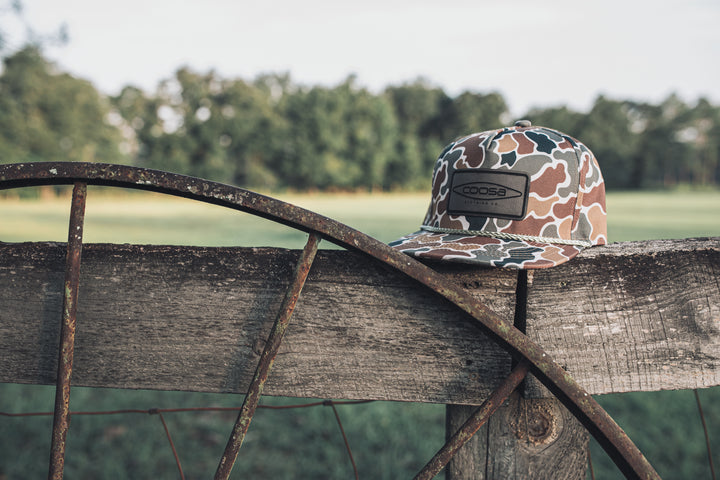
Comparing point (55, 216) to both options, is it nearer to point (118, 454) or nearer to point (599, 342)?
point (118, 454)

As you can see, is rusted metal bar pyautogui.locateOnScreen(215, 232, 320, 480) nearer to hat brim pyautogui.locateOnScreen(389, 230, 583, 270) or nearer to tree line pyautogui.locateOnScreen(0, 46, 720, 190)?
hat brim pyautogui.locateOnScreen(389, 230, 583, 270)

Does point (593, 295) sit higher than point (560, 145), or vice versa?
point (560, 145)

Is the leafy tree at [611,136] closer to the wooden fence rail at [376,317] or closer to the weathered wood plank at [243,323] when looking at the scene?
the wooden fence rail at [376,317]

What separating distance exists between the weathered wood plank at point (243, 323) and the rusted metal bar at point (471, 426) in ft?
0.19

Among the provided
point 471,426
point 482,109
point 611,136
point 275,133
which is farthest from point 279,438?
point 275,133

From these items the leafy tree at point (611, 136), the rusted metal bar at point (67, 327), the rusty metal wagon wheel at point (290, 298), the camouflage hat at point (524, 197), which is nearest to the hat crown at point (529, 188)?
the camouflage hat at point (524, 197)

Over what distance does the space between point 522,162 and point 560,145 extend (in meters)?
0.07

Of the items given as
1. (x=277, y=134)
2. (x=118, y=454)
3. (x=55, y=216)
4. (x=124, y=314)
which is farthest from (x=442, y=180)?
(x=277, y=134)

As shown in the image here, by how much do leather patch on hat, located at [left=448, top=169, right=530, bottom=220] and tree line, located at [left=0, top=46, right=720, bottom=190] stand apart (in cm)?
2968

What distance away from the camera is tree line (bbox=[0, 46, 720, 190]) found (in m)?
31.6

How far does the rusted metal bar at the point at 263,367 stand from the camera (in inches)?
21.6

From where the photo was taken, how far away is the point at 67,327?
0.57 m

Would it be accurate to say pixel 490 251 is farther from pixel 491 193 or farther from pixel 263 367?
pixel 263 367

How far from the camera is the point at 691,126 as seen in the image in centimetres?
3709
